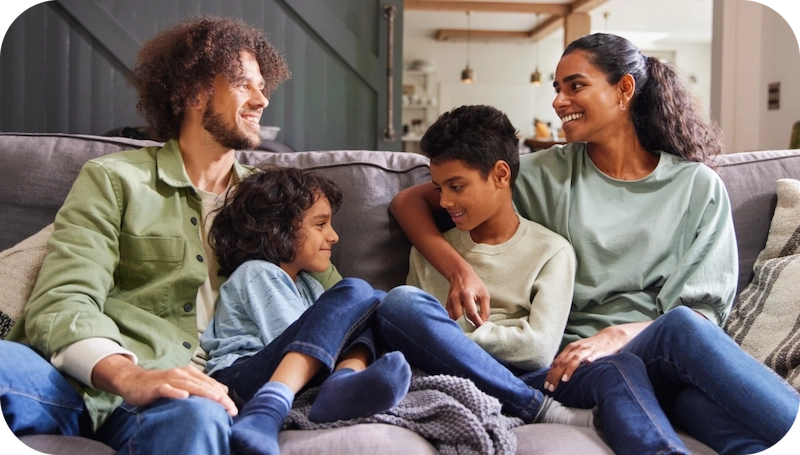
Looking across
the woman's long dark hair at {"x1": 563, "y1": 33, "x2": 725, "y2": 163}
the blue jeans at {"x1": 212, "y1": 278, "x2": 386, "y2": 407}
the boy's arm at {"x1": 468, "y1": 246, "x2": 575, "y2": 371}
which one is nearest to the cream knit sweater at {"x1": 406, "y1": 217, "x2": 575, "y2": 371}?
the boy's arm at {"x1": 468, "y1": 246, "x2": 575, "y2": 371}

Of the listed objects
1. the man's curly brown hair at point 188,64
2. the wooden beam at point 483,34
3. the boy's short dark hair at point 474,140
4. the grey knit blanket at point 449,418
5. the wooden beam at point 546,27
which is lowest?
the grey knit blanket at point 449,418

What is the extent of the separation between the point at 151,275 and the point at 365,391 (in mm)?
592

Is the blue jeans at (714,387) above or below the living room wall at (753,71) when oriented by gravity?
below

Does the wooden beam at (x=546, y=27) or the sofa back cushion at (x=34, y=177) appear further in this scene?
the wooden beam at (x=546, y=27)

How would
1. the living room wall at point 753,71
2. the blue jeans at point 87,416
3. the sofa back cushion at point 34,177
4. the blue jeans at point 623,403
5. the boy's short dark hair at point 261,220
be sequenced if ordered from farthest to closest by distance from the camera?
the living room wall at point 753,71 < the sofa back cushion at point 34,177 < the boy's short dark hair at point 261,220 < the blue jeans at point 623,403 < the blue jeans at point 87,416

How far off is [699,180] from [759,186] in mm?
272

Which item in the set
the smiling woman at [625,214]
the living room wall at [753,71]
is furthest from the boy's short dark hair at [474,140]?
the living room wall at [753,71]

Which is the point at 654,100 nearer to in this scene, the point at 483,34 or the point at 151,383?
the point at 151,383

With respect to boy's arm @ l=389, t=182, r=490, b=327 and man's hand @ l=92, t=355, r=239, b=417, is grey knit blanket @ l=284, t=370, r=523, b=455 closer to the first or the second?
man's hand @ l=92, t=355, r=239, b=417

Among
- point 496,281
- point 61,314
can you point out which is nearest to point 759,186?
point 496,281

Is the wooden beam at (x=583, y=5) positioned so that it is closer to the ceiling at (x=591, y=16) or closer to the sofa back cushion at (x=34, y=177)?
the ceiling at (x=591, y=16)

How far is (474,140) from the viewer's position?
163 cm

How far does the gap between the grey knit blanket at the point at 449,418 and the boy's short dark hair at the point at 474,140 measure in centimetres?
57

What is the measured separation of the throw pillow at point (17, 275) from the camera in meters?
1.41
